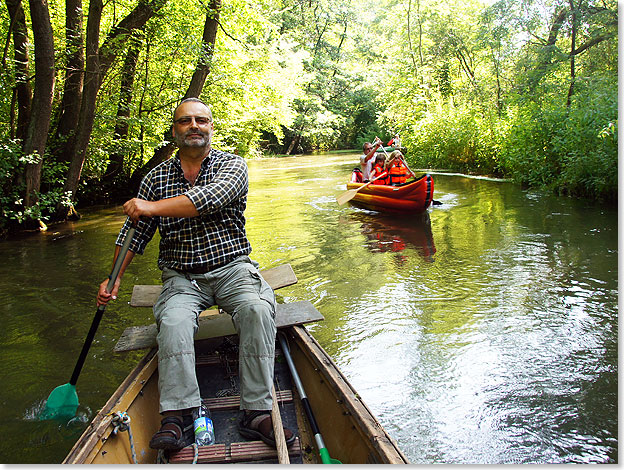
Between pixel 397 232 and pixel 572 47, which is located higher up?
pixel 572 47

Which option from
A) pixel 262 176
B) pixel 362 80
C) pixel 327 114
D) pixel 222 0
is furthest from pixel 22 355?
pixel 362 80

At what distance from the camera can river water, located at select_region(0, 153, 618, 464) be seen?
292 cm

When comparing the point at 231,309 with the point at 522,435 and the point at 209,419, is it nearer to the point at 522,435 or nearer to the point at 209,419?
the point at 209,419

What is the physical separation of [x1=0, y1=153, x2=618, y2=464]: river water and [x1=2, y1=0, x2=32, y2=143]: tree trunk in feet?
6.79

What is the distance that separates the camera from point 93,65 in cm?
887

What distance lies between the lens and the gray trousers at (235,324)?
221 centimetres

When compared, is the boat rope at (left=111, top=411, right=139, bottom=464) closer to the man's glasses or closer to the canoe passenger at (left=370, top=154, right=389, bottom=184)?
the man's glasses

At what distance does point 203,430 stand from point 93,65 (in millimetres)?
8404

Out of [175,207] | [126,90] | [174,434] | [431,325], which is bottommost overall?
[431,325]

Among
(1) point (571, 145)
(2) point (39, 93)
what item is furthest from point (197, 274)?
(1) point (571, 145)

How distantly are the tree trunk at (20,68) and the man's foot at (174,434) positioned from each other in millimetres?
7470

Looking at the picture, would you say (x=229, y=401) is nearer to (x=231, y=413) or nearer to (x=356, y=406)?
(x=231, y=413)

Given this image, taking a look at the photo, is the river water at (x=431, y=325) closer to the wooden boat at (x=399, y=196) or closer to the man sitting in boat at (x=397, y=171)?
the wooden boat at (x=399, y=196)

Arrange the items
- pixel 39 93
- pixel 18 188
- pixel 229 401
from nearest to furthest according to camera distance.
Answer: pixel 229 401 < pixel 39 93 < pixel 18 188
